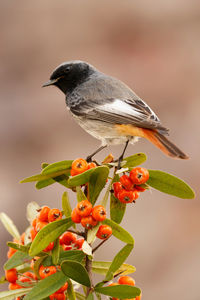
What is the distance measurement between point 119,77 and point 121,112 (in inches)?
134

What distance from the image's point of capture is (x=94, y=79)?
2570 millimetres

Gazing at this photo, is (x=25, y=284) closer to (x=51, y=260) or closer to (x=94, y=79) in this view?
(x=51, y=260)

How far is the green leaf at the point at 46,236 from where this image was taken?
45.2 inches

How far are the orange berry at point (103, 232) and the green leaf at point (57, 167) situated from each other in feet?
0.73

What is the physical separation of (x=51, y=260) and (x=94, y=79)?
1.55m

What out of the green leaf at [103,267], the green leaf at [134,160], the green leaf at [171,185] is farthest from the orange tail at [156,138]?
the green leaf at [103,267]

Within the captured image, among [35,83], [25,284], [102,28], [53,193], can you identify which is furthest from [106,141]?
[102,28]

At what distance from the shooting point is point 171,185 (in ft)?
4.20

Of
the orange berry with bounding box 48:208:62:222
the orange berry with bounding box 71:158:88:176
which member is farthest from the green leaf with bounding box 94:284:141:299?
the orange berry with bounding box 71:158:88:176

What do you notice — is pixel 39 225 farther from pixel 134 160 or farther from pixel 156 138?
pixel 156 138

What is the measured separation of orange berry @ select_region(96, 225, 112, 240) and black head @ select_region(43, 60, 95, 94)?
4.71ft

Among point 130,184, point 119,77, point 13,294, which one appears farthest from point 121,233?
point 119,77

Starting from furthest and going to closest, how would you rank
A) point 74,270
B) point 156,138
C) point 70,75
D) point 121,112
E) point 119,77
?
point 119,77, point 70,75, point 121,112, point 156,138, point 74,270

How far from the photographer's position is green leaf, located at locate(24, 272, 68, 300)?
44.6 inches
